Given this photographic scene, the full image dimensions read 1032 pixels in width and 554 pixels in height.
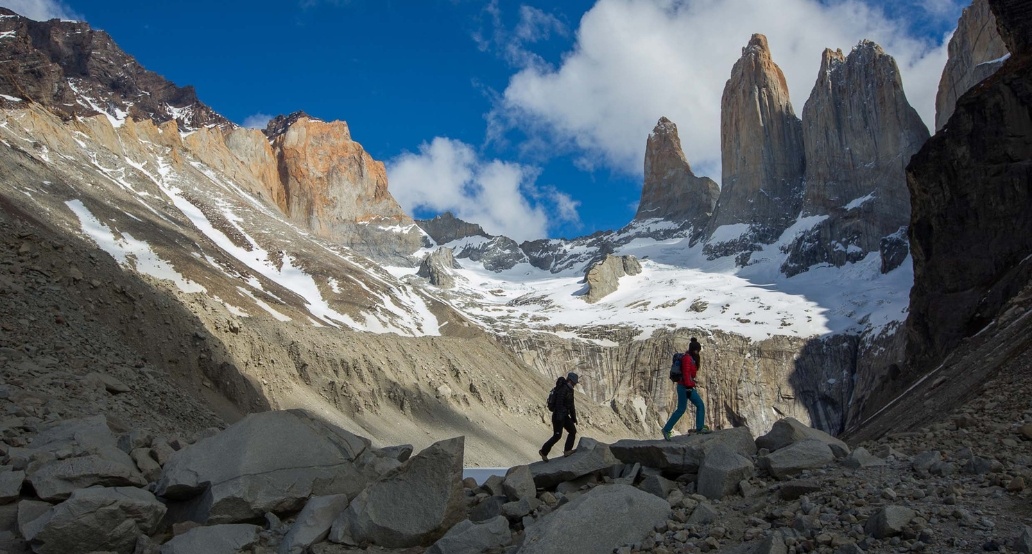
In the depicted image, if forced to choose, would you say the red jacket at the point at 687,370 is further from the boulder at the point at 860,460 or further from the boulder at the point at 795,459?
the boulder at the point at 860,460

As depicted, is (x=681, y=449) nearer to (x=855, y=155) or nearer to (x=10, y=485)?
(x=10, y=485)

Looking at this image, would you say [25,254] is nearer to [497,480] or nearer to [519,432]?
[497,480]

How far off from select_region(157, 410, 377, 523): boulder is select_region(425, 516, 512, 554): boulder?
281 centimetres

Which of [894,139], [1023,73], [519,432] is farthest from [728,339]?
[894,139]

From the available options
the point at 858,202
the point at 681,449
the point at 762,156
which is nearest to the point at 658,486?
the point at 681,449

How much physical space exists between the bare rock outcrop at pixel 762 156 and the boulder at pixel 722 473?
184399mm

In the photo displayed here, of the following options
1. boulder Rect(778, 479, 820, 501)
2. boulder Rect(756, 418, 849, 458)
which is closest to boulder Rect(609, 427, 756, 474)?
boulder Rect(756, 418, 849, 458)

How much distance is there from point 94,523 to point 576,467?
6.87 metres

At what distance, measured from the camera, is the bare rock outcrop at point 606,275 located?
540 feet

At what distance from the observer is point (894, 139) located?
161875 millimetres

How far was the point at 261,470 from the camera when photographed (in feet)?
38.5

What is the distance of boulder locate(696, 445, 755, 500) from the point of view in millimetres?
10586

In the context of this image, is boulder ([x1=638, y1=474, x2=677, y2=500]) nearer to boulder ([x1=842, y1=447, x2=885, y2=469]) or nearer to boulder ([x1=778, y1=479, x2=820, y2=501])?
boulder ([x1=778, y1=479, x2=820, y2=501])

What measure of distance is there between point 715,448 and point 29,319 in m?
18.0
